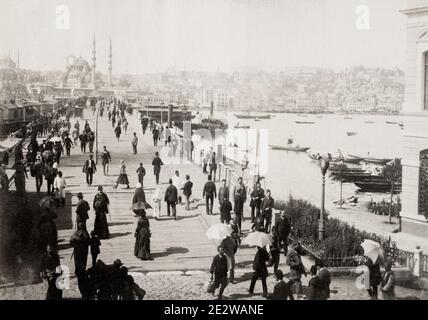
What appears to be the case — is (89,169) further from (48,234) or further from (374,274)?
(374,274)

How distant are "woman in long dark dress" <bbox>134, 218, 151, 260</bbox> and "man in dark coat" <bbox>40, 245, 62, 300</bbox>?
1528 mm

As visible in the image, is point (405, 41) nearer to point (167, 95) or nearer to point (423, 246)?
point (423, 246)

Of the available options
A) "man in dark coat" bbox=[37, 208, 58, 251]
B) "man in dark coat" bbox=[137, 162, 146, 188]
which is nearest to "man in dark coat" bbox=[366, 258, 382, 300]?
"man in dark coat" bbox=[137, 162, 146, 188]

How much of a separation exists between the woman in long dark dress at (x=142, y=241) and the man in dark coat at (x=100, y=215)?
2.73 feet

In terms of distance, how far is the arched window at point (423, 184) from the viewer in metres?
11.9

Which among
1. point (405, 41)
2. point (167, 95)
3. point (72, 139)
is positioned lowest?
point (72, 139)

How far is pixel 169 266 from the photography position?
31.0ft

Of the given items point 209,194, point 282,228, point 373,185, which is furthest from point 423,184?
point 373,185

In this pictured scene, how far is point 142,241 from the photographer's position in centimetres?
948

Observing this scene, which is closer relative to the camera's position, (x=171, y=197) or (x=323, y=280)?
(x=323, y=280)

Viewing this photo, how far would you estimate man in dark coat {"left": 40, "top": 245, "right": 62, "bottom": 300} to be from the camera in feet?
27.6

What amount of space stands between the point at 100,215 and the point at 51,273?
1.87m
